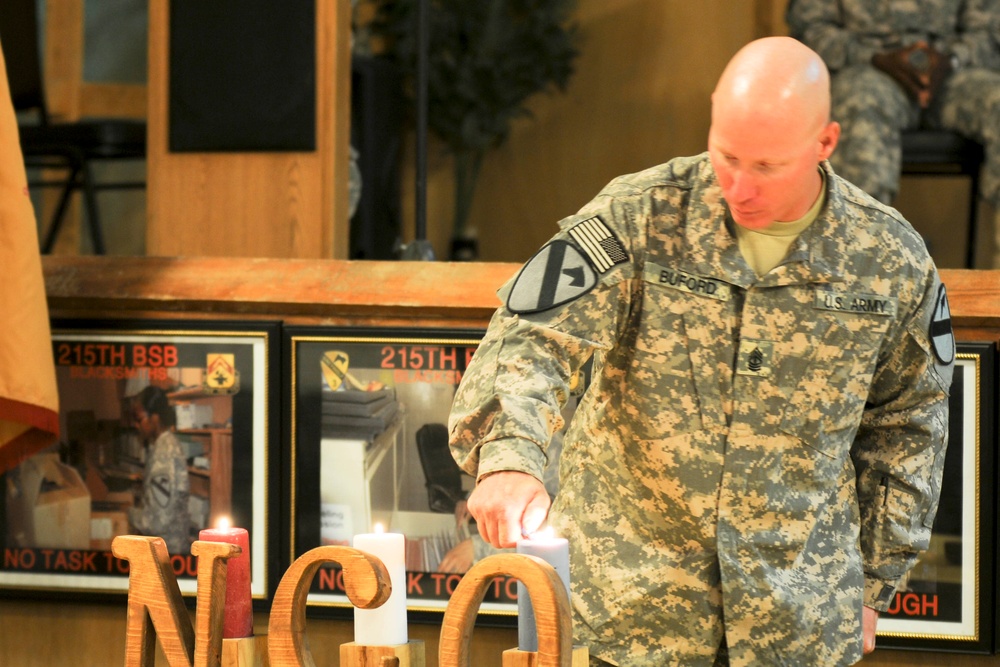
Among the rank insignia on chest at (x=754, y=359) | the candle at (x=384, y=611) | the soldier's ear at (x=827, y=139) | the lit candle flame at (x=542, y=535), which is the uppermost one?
the soldier's ear at (x=827, y=139)

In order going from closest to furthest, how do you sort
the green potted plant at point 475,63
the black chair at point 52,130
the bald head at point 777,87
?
the bald head at point 777,87 < the black chair at point 52,130 < the green potted plant at point 475,63

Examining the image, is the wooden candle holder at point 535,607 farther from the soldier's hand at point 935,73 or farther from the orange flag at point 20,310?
the soldier's hand at point 935,73

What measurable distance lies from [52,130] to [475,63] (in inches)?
57.6

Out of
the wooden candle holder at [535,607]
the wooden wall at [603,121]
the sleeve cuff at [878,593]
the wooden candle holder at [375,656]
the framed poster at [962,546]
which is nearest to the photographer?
the wooden candle holder at [535,607]

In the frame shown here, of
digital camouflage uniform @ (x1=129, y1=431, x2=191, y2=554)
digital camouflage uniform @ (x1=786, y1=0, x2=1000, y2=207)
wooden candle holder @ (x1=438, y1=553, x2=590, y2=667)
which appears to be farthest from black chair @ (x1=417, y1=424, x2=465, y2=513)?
digital camouflage uniform @ (x1=786, y1=0, x2=1000, y2=207)

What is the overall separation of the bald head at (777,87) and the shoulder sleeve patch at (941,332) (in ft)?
0.96

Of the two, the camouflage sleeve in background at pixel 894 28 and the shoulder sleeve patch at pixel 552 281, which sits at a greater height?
the camouflage sleeve in background at pixel 894 28

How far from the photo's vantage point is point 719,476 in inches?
56.5

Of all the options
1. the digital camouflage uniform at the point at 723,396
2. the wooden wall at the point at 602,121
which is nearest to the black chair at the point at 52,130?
the wooden wall at the point at 602,121

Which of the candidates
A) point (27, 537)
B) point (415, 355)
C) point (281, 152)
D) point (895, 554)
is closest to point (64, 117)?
point (281, 152)

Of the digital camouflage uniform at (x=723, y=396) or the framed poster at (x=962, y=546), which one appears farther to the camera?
the framed poster at (x=962, y=546)

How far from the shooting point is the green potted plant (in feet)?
12.9

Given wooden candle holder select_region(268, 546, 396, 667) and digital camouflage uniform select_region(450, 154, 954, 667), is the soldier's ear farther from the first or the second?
wooden candle holder select_region(268, 546, 396, 667)

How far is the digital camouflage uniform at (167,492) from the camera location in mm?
2158
